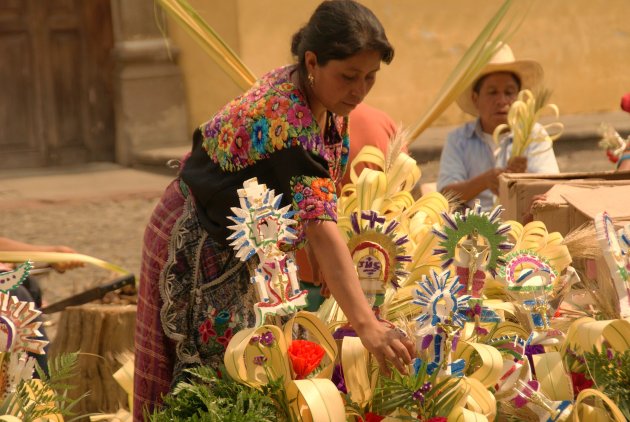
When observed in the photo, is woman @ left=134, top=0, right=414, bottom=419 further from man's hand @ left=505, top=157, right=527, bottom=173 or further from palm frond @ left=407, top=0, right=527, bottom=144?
man's hand @ left=505, top=157, right=527, bottom=173

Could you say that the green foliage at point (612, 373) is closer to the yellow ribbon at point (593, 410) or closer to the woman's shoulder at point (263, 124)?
the yellow ribbon at point (593, 410)

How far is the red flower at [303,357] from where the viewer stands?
7.03ft

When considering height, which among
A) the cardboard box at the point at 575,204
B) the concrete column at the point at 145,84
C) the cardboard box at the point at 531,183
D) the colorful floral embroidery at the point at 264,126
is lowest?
the cardboard box at the point at 575,204

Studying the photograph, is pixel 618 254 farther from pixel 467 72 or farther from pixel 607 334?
pixel 467 72

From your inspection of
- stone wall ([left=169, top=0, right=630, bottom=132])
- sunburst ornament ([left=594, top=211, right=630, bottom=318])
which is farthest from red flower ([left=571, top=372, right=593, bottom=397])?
stone wall ([left=169, top=0, right=630, bottom=132])

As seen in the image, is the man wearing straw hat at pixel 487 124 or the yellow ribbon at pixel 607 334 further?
the man wearing straw hat at pixel 487 124

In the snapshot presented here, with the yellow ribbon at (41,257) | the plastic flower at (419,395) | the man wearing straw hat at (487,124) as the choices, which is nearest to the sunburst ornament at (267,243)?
the plastic flower at (419,395)

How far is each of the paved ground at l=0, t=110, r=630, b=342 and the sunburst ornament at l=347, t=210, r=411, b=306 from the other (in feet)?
11.8

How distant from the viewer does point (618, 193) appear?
2912 mm

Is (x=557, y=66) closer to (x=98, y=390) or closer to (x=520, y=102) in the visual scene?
(x=520, y=102)

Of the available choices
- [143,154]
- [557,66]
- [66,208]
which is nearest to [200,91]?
[143,154]

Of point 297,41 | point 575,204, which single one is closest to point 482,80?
point 575,204

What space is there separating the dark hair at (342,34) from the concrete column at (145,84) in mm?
5763

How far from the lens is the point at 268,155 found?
2355 mm
